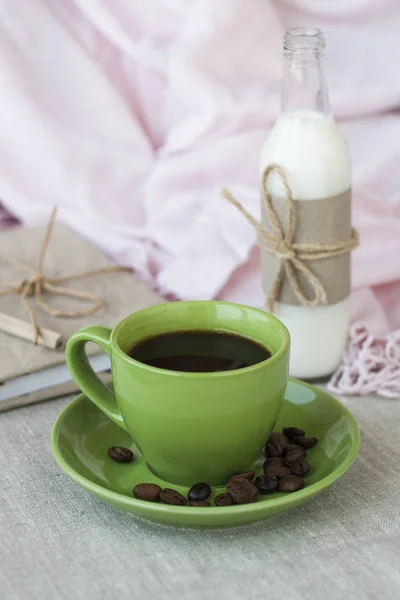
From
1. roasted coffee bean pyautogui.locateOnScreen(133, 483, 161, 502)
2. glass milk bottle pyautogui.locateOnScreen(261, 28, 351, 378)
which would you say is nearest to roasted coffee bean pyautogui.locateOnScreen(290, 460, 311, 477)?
roasted coffee bean pyautogui.locateOnScreen(133, 483, 161, 502)

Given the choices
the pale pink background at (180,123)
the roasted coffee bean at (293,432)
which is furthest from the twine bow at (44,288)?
the roasted coffee bean at (293,432)

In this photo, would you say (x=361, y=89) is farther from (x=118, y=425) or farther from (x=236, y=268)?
(x=118, y=425)

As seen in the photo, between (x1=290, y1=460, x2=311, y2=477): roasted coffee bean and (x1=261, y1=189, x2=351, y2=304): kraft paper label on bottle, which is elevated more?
(x1=261, y1=189, x2=351, y2=304): kraft paper label on bottle

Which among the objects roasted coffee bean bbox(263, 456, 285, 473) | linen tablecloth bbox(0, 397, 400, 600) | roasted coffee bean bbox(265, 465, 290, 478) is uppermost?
roasted coffee bean bbox(265, 465, 290, 478)

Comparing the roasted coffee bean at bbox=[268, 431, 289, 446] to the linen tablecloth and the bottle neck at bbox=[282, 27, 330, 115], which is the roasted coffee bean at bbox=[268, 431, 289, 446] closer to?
the linen tablecloth

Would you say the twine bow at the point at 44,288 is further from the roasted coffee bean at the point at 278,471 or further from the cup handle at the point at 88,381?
the roasted coffee bean at the point at 278,471

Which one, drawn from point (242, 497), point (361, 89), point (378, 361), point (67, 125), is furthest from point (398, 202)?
point (242, 497)

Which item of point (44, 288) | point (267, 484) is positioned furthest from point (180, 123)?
point (267, 484)
